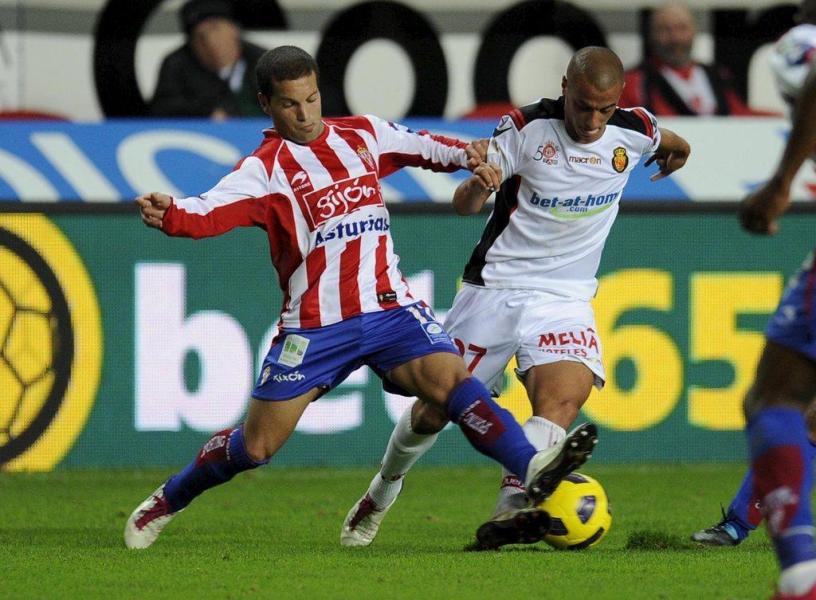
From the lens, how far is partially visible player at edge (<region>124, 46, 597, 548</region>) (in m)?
6.38

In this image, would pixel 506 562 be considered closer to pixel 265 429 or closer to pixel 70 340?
pixel 265 429

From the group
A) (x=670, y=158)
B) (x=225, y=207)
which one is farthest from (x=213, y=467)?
(x=670, y=158)

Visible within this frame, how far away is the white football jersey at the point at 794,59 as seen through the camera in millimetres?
4480

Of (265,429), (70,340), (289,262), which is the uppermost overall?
(289,262)

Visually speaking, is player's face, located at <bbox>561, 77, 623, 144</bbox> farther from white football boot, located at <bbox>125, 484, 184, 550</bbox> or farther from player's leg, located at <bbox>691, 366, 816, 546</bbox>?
white football boot, located at <bbox>125, 484, 184, 550</bbox>

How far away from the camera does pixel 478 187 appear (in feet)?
21.0

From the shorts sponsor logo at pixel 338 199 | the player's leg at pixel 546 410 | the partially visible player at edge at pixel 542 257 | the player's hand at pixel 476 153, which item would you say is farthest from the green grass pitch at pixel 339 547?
the player's hand at pixel 476 153

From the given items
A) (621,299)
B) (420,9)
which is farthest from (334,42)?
(621,299)

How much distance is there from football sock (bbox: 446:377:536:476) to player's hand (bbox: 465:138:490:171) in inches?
33.1

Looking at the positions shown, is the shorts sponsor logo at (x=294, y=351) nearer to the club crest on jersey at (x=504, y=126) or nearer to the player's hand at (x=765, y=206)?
the club crest on jersey at (x=504, y=126)

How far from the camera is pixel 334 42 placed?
11227 mm

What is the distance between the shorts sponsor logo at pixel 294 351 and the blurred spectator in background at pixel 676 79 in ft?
16.6

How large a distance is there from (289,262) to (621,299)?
3.96 meters

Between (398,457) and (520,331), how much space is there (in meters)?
0.72
